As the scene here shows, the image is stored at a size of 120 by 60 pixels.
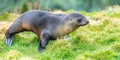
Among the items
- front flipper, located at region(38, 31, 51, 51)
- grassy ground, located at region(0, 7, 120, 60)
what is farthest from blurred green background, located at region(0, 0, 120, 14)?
front flipper, located at region(38, 31, 51, 51)

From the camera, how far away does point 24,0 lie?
1681cm

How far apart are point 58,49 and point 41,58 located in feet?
1.89

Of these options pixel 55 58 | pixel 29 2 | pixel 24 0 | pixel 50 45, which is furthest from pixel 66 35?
pixel 29 2

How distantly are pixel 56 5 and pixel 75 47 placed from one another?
21.2 m

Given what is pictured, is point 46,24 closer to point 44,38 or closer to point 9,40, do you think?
point 44,38

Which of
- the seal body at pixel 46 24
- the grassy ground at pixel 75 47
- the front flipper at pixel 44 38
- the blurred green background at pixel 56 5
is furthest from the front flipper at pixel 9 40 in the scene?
the blurred green background at pixel 56 5

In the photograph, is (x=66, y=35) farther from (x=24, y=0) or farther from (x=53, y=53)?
(x=24, y=0)

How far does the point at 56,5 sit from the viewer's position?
98.7 feet

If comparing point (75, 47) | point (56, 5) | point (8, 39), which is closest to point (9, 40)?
point (8, 39)

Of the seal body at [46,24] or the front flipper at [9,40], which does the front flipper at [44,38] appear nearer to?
the seal body at [46,24]

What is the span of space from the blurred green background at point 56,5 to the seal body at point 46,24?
6.23 meters

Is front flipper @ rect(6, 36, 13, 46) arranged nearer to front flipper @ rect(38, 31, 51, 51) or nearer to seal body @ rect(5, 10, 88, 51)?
seal body @ rect(5, 10, 88, 51)

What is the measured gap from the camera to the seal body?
917 cm

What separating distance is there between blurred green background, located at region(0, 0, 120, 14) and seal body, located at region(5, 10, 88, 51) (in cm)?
623
